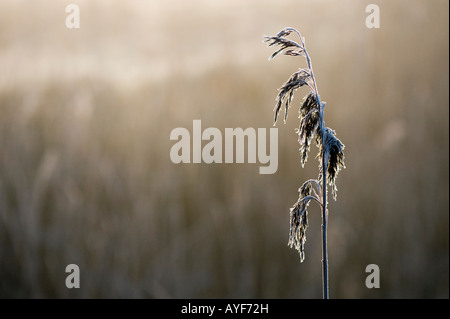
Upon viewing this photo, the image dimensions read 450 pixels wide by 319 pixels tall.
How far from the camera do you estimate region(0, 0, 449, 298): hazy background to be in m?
3.04

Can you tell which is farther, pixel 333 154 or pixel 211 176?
pixel 211 176

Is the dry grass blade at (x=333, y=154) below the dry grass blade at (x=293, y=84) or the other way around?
below

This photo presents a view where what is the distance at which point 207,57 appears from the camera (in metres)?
4.43

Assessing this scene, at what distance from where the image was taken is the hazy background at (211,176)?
3.04 metres

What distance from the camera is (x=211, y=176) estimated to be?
336 cm

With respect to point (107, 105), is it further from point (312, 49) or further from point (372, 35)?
point (372, 35)

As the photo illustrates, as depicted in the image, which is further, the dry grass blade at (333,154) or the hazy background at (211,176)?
the hazy background at (211,176)

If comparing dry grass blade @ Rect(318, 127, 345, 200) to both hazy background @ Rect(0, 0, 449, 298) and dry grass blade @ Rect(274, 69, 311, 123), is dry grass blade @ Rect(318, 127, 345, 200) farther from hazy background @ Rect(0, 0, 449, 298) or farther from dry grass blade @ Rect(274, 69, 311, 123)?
hazy background @ Rect(0, 0, 449, 298)

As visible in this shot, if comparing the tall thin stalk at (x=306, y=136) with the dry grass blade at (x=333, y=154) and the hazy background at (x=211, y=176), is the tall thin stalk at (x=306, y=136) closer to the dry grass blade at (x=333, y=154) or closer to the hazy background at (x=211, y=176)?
the dry grass blade at (x=333, y=154)

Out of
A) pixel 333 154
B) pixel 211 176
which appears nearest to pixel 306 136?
pixel 333 154

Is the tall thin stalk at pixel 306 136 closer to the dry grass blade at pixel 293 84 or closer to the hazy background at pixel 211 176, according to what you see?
the dry grass blade at pixel 293 84

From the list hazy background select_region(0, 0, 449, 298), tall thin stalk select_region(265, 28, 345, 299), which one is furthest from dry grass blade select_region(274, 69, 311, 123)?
hazy background select_region(0, 0, 449, 298)

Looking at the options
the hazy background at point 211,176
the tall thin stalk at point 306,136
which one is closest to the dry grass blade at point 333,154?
the tall thin stalk at point 306,136

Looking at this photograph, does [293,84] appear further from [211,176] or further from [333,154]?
[211,176]
